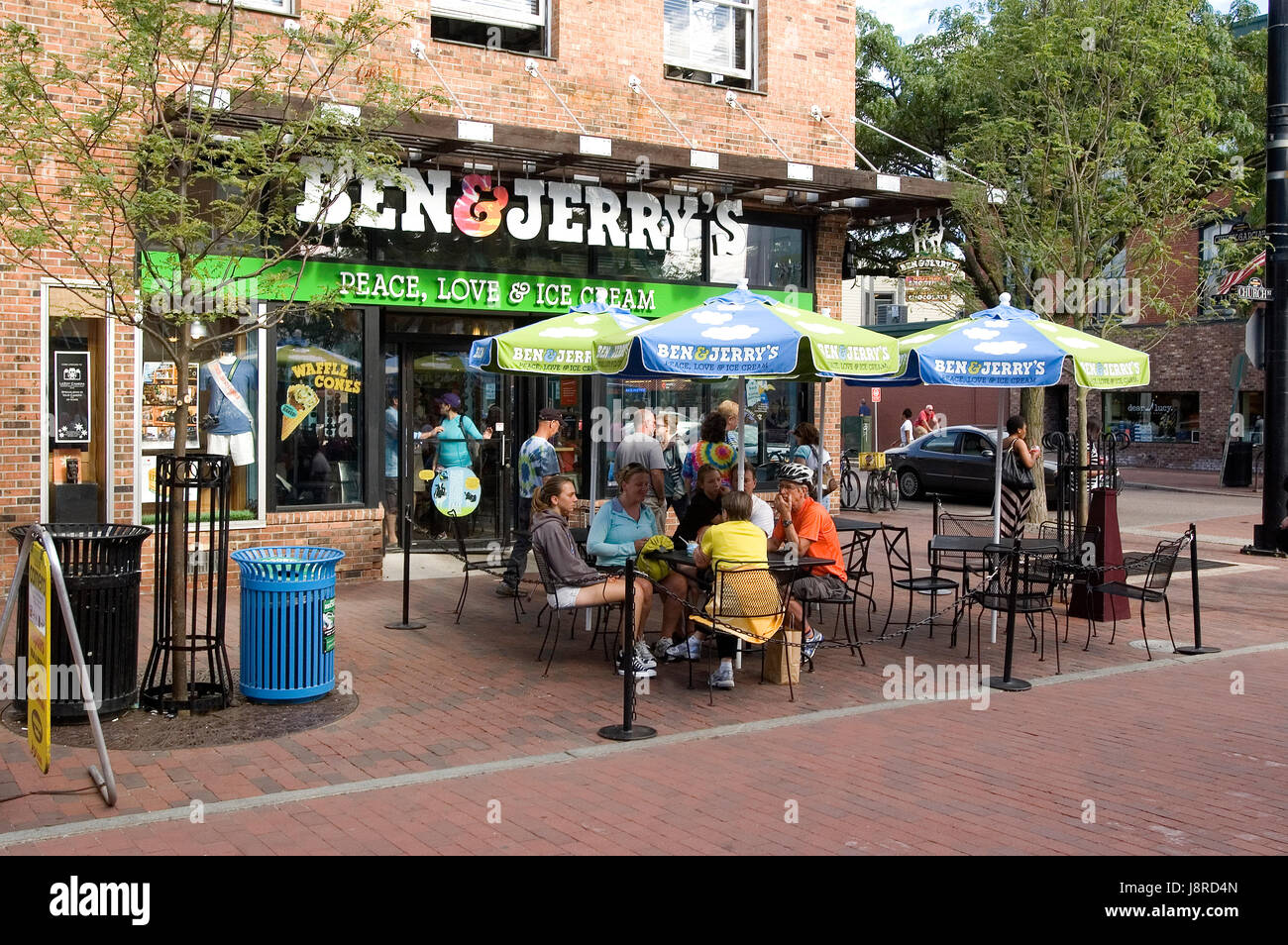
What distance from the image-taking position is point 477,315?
13.2 metres

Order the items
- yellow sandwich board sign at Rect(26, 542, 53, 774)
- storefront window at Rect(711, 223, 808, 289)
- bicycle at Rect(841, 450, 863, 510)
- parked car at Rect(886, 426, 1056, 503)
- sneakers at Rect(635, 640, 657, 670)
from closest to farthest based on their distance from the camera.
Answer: yellow sandwich board sign at Rect(26, 542, 53, 774)
sneakers at Rect(635, 640, 657, 670)
storefront window at Rect(711, 223, 808, 289)
bicycle at Rect(841, 450, 863, 510)
parked car at Rect(886, 426, 1056, 503)

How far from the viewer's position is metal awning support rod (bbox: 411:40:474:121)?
1224 centimetres

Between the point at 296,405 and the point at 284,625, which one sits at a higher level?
the point at 296,405

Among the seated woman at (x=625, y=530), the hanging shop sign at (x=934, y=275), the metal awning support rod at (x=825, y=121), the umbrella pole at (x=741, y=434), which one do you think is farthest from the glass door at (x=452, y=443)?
the hanging shop sign at (x=934, y=275)

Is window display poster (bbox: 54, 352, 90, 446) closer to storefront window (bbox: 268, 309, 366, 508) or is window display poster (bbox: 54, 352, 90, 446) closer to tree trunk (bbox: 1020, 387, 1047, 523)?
storefront window (bbox: 268, 309, 366, 508)

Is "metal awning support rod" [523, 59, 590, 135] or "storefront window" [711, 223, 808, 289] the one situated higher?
"metal awning support rod" [523, 59, 590, 135]

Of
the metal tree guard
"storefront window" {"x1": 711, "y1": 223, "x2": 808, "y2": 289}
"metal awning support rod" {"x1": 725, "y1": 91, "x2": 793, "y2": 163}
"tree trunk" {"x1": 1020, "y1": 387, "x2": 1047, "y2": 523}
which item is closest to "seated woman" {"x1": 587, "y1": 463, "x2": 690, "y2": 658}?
the metal tree guard

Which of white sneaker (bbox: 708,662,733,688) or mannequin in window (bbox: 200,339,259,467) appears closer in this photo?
white sneaker (bbox: 708,662,733,688)

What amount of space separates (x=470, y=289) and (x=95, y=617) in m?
6.70

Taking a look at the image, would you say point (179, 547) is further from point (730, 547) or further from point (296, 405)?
point (296, 405)

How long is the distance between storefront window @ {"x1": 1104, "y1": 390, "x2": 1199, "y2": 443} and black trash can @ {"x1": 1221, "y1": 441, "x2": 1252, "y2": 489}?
6.69 meters

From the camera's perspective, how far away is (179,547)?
7324 mm

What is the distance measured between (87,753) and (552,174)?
822 cm

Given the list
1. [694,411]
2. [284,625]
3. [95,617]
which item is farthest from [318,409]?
[95,617]
